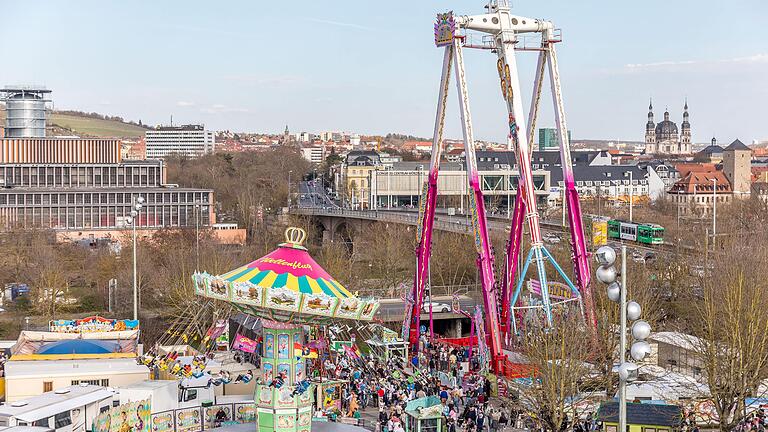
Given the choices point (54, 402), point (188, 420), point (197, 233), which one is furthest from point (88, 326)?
point (197, 233)

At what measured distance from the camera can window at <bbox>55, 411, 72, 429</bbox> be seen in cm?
2619

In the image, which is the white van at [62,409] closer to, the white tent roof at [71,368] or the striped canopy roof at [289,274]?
the white tent roof at [71,368]

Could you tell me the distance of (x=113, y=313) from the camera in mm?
49875

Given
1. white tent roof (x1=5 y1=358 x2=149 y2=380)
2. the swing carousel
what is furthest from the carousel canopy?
white tent roof (x1=5 y1=358 x2=149 y2=380)

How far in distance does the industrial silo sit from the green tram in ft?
177

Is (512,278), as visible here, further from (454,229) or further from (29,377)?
(454,229)

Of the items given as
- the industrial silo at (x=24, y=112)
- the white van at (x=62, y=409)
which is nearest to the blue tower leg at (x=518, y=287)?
the white van at (x=62, y=409)

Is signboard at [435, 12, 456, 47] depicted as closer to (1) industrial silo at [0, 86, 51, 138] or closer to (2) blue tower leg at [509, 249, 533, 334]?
(2) blue tower leg at [509, 249, 533, 334]

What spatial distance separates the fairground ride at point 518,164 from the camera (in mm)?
35625

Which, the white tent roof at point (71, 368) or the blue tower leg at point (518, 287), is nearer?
the white tent roof at point (71, 368)

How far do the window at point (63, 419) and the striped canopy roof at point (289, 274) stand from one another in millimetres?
5080

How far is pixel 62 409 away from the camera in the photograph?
26.2 metres

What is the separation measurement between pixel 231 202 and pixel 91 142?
2177 cm

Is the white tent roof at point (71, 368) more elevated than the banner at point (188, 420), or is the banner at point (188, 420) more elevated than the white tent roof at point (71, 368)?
the white tent roof at point (71, 368)
